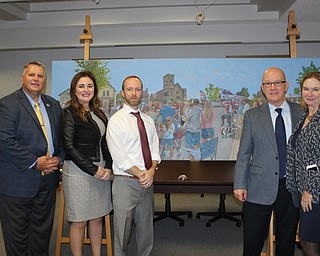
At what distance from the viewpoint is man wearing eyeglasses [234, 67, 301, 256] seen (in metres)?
2.29

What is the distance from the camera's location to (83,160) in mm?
2359

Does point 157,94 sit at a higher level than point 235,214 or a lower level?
higher

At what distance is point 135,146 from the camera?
2.41m

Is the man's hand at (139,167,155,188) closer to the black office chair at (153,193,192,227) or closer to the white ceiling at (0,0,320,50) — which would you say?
the black office chair at (153,193,192,227)

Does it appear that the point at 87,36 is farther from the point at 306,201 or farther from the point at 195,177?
the point at 306,201

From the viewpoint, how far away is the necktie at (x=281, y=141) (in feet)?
7.50

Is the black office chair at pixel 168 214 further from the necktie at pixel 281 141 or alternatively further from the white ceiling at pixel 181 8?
the white ceiling at pixel 181 8

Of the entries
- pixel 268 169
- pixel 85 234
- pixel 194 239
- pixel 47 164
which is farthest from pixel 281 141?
pixel 85 234

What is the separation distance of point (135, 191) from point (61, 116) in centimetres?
80

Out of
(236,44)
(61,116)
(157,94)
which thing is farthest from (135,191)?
(236,44)

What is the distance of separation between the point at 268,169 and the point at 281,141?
0.71 ft

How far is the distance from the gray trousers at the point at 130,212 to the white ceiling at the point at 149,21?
3975mm

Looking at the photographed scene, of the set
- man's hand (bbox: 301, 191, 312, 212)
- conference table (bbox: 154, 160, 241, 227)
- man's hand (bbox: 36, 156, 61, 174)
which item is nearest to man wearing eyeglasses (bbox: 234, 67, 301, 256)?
man's hand (bbox: 301, 191, 312, 212)

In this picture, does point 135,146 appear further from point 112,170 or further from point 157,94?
point 157,94
